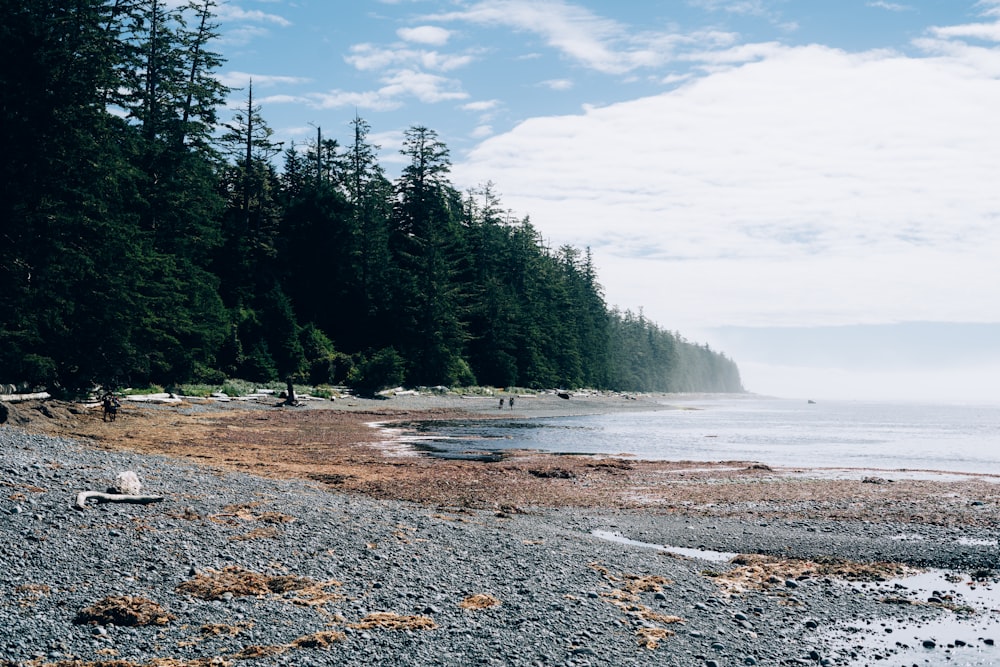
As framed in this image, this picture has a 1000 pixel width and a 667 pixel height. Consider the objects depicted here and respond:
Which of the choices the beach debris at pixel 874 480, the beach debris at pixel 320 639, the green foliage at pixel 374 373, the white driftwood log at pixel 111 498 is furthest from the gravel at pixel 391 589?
the green foliage at pixel 374 373

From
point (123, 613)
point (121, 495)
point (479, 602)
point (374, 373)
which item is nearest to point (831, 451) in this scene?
point (479, 602)

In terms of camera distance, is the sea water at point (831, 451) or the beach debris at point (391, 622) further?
the sea water at point (831, 451)

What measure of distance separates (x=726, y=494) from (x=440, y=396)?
41770 mm

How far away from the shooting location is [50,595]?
760 cm

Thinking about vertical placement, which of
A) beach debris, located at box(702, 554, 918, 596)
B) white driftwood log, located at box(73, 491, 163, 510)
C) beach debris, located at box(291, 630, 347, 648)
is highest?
white driftwood log, located at box(73, 491, 163, 510)

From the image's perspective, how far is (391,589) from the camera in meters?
8.91

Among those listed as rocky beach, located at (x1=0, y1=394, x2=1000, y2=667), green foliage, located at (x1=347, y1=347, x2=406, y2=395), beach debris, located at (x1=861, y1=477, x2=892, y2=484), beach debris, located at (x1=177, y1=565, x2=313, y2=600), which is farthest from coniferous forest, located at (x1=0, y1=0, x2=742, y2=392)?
beach debris, located at (x1=861, y1=477, x2=892, y2=484)

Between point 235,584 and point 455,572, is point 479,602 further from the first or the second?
point 235,584

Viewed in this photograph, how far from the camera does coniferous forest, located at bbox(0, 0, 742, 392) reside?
2459 centimetres

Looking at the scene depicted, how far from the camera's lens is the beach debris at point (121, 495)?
1045 cm

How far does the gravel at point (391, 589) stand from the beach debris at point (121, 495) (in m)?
0.15

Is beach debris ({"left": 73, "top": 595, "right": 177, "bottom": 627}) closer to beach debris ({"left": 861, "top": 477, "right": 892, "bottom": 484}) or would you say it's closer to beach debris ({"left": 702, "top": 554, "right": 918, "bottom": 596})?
beach debris ({"left": 702, "top": 554, "right": 918, "bottom": 596})

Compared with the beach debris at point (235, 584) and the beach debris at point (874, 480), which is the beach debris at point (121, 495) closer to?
the beach debris at point (235, 584)

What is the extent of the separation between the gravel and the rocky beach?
0.03 metres
